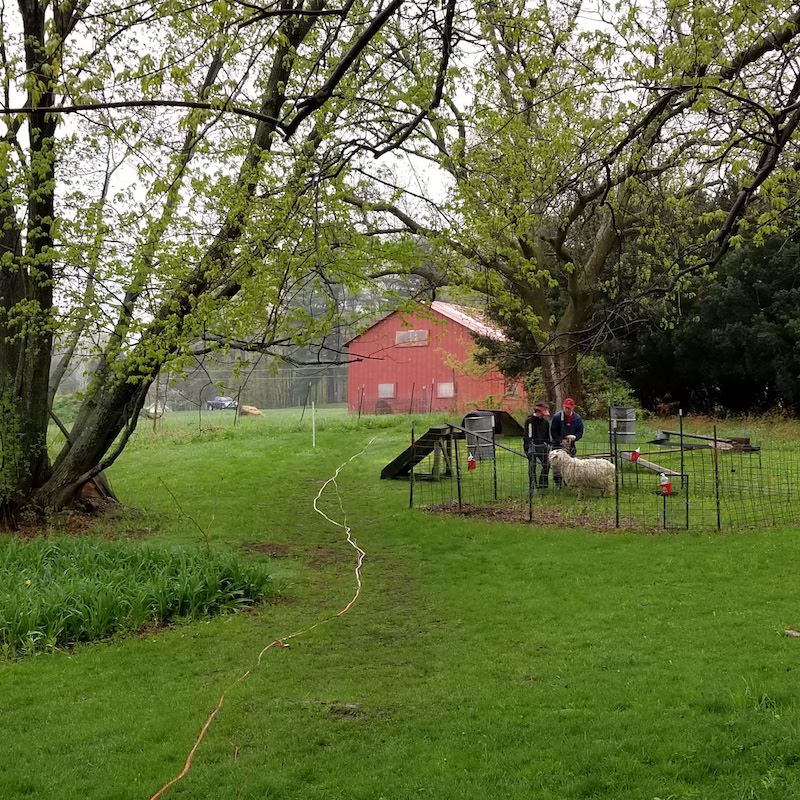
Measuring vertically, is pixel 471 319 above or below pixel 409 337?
above

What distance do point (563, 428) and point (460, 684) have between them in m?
8.45

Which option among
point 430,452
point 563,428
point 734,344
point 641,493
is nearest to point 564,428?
point 563,428

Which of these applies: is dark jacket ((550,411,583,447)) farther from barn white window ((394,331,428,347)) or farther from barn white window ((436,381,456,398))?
barn white window ((394,331,428,347))

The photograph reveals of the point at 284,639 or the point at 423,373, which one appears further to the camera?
the point at 423,373

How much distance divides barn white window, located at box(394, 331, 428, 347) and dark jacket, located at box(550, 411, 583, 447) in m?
22.1

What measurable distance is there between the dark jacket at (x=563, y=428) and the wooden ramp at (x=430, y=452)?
177 cm

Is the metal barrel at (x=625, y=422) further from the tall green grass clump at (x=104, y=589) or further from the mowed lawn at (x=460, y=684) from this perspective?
the tall green grass clump at (x=104, y=589)

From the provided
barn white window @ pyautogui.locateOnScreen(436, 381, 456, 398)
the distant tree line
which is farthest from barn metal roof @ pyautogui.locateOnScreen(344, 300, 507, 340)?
the distant tree line

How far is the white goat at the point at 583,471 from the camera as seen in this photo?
497 inches

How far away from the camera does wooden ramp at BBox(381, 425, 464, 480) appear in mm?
14438

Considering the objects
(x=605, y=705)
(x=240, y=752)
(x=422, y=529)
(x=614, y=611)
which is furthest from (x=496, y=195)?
(x=240, y=752)

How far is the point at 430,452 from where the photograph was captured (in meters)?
15.3

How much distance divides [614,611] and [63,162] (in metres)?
10.9

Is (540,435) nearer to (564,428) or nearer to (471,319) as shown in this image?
(564,428)
